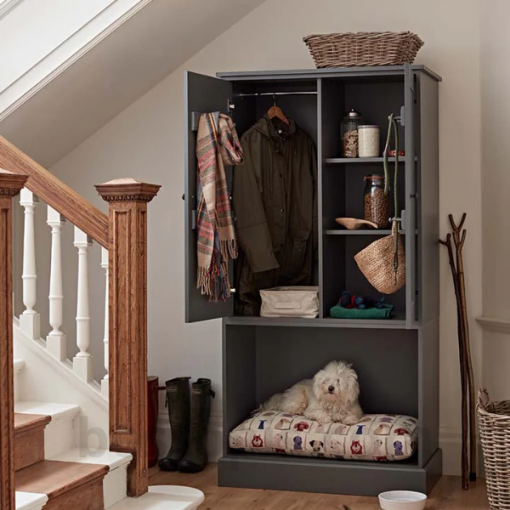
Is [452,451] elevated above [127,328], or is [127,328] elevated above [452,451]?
[127,328]

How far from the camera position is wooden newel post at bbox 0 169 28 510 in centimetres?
245

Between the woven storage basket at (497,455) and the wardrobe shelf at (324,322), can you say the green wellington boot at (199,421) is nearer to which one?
the wardrobe shelf at (324,322)

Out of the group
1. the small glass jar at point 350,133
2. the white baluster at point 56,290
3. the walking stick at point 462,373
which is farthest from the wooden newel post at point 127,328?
the walking stick at point 462,373

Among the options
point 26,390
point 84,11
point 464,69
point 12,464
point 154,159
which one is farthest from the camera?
point 154,159

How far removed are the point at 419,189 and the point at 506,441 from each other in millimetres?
1161

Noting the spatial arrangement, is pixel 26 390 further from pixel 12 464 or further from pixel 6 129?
pixel 6 129

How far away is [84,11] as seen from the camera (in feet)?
12.8

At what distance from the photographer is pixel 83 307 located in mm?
3404

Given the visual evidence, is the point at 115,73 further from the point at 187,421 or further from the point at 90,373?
the point at 187,421

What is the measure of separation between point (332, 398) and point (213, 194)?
1.15 meters

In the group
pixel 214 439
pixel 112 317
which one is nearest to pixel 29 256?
pixel 112 317

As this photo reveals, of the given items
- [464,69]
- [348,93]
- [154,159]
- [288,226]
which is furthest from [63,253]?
[464,69]

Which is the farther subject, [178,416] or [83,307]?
[178,416]

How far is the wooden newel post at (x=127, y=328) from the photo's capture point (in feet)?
10.9
